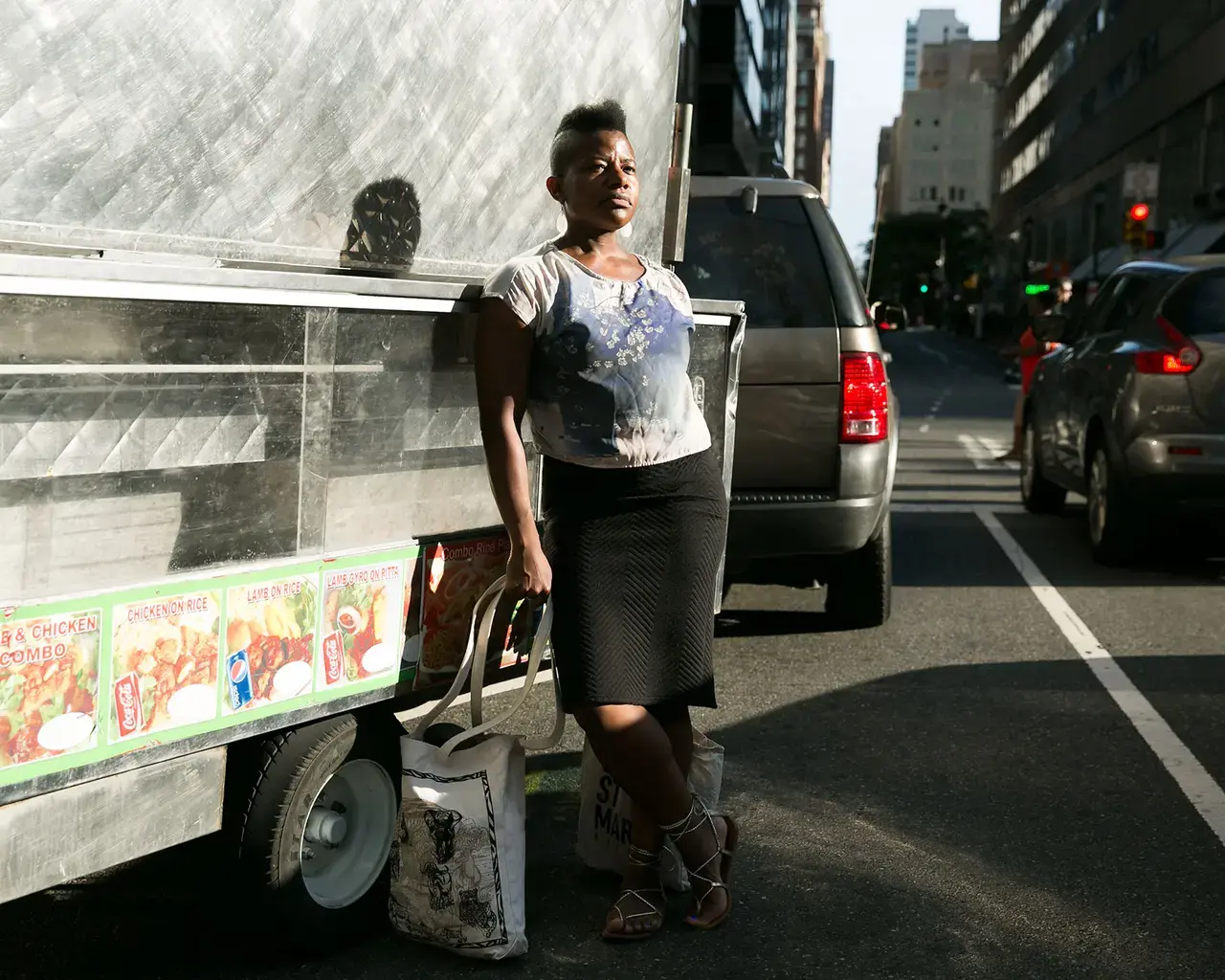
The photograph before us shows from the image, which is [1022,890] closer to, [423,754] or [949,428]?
[423,754]

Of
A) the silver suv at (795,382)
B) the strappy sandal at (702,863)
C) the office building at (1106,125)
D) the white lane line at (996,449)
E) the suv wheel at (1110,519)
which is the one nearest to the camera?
the strappy sandal at (702,863)

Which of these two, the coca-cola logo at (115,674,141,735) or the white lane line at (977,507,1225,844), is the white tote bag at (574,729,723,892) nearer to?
the coca-cola logo at (115,674,141,735)

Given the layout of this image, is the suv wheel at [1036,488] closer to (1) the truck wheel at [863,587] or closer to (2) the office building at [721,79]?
(1) the truck wheel at [863,587]

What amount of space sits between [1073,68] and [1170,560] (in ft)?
250

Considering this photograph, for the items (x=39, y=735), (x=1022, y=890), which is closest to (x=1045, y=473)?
(x=1022, y=890)

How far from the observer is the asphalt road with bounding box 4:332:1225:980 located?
4137 millimetres

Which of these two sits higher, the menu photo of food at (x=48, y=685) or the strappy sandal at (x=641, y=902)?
the menu photo of food at (x=48, y=685)

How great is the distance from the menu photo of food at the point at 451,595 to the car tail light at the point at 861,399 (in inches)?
139

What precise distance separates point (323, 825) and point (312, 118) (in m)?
1.64

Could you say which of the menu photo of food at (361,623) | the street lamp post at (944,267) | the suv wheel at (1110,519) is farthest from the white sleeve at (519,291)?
the street lamp post at (944,267)

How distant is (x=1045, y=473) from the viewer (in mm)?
12719

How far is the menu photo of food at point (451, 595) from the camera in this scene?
4.22 metres

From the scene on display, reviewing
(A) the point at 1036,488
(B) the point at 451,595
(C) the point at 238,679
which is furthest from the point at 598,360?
(A) the point at 1036,488

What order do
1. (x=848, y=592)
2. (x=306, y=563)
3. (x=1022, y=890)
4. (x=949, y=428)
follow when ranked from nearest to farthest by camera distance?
(x=306, y=563) < (x=1022, y=890) < (x=848, y=592) < (x=949, y=428)
